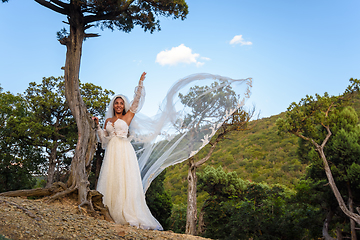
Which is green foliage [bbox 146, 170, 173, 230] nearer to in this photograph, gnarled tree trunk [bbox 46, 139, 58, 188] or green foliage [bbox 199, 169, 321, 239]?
green foliage [bbox 199, 169, 321, 239]

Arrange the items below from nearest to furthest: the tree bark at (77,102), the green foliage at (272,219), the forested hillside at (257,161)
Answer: the tree bark at (77,102) → the green foliage at (272,219) → the forested hillside at (257,161)

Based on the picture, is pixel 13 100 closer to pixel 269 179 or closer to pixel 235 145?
pixel 269 179

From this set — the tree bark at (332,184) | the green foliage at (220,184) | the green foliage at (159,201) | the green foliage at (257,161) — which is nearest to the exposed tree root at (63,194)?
the green foliage at (159,201)

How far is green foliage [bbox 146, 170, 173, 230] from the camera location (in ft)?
36.8

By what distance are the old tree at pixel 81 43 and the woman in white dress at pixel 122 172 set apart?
12.5 inches

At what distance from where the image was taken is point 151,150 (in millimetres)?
5230

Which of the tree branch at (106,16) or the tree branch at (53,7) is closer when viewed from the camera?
the tree branch at (53,7)

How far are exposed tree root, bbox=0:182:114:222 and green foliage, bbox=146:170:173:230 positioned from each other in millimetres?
7250

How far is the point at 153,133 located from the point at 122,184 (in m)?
1.29

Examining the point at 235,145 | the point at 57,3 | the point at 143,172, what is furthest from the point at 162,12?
the point at 235,145

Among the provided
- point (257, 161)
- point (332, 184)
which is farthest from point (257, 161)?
point (332, 184)

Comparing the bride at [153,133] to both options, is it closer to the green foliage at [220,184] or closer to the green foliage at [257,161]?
the green foliage at [220,184]

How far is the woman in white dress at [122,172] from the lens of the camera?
13.6ft

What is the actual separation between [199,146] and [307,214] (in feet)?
21.5
